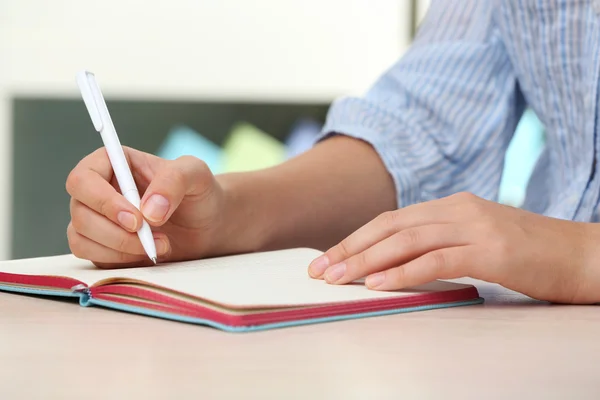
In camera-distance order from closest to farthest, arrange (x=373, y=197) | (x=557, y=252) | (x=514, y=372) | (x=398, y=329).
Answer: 1. (x=514, y=372)
2. (x=398, y=329)
3. (x=557, y=252)
4. (x=373, y=197)

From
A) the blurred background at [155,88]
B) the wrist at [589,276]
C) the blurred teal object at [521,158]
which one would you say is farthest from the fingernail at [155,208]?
the blurred teal object at [521,158]

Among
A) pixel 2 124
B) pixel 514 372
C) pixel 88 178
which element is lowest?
pixel 514 372

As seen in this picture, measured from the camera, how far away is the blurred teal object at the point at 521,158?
2.52m

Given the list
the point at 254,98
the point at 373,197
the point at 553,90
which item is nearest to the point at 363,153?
the point at 373,197

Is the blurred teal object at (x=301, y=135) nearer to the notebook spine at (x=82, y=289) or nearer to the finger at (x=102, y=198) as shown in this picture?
the finger at (x=102, y=198)

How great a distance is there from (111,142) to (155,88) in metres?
1.85

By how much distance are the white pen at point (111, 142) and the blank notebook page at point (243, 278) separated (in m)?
0.06

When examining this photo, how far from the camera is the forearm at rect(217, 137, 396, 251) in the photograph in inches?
34.1

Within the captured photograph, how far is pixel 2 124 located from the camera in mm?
2518

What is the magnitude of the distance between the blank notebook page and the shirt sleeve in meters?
0.33

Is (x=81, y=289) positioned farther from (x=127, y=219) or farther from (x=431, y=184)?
(x=431, y=184)

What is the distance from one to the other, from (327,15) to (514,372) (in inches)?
91.8

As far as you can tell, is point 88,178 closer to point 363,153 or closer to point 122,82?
Answer: point 363,153

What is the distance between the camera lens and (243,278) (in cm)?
61
